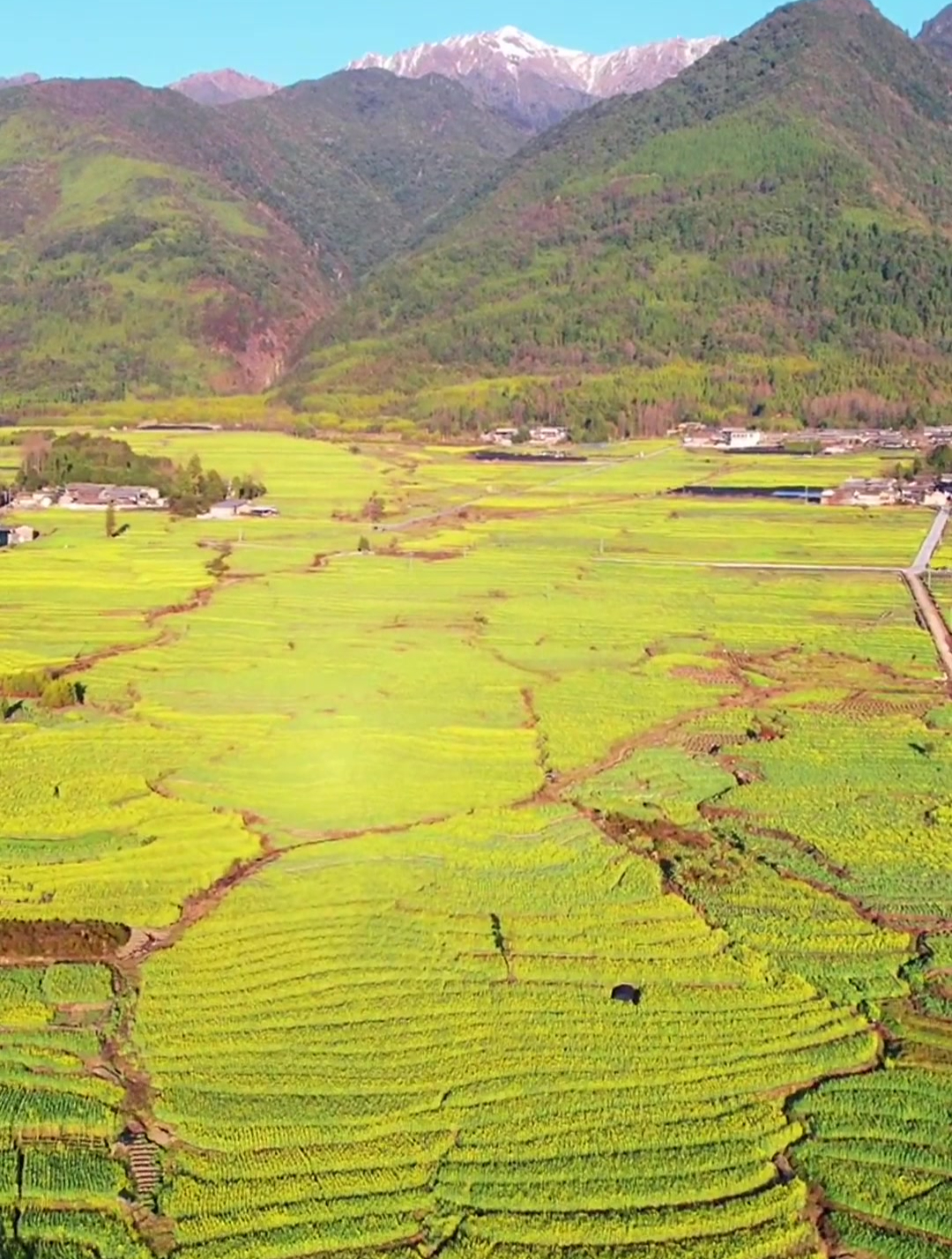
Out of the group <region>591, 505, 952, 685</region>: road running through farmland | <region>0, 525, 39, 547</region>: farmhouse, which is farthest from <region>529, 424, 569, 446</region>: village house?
<region>0, 525, 39, 547</region>: farmhouse

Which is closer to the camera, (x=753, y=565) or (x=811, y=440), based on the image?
(x=753, y=565)

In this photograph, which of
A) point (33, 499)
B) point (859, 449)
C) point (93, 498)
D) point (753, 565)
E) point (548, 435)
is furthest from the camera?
point (548, 435)

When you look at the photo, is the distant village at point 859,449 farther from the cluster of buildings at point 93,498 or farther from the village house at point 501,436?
the cluster of buildings at point 93,498

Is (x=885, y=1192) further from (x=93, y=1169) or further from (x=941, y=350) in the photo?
(x=941, y=350)

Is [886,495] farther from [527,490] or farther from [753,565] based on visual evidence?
[753,565]

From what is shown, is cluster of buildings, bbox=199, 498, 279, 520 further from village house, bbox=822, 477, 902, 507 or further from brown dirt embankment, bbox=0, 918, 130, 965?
brown dirt embankment, bbox=0, 918, 130, 965

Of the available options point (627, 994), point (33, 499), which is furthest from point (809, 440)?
point (627, 994)

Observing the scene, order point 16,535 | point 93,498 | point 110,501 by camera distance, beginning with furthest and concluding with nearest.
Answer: point 93,498 → point 110,501 → point 16,535
